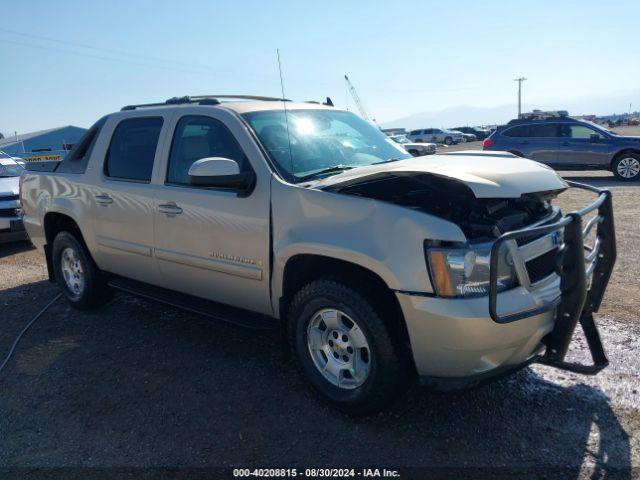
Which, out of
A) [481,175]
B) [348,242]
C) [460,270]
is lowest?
[460,270]

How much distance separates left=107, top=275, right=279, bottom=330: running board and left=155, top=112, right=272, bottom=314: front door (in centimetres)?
5

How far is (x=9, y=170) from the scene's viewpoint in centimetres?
951

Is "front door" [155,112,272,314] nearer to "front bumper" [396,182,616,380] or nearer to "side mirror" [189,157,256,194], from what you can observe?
"side mirror" [189,157,256,194]

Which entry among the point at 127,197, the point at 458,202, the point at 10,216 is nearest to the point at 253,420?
the point at 458,202

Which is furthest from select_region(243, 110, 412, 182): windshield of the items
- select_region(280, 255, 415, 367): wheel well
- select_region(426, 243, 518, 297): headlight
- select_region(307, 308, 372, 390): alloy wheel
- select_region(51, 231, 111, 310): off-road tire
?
select_region(51, 231, 111, 310): off-road tire

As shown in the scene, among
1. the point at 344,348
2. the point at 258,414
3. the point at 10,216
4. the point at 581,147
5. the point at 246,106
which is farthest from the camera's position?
the point at 581,147

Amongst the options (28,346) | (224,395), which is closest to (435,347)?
(224,395)

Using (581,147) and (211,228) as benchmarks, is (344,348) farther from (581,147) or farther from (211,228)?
(581,147)

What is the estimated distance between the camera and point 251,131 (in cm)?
378

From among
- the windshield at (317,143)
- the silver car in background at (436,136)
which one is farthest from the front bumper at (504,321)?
the silver car in background at (436,136)

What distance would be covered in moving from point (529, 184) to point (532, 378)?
4.72 feet

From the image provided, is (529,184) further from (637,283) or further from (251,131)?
(637,283)

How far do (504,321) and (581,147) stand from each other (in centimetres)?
1384

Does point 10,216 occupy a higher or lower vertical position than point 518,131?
lower
